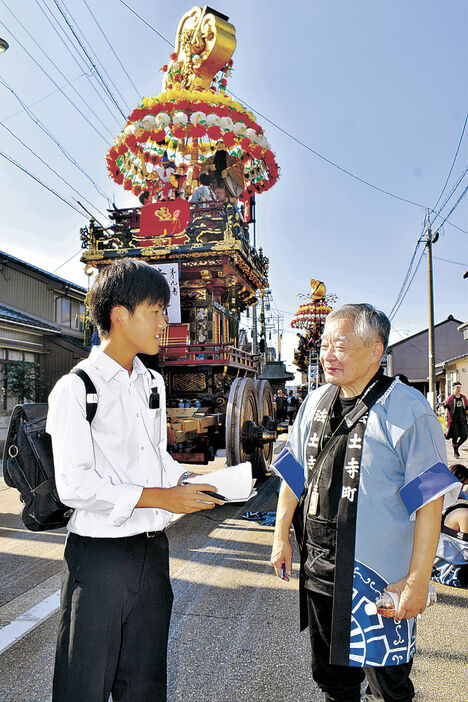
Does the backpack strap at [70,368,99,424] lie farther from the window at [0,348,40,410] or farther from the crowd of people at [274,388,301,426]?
the window at [0,348,40,410]

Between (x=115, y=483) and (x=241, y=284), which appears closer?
(x=115, y=483)

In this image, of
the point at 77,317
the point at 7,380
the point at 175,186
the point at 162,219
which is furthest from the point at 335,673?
the point at 77,317

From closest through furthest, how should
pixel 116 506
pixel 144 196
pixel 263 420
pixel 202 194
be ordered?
pixel 116 506
pixel 263 420
pixel 202 194
pixel 144 196

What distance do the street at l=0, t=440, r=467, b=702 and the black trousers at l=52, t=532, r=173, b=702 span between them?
1.00 m

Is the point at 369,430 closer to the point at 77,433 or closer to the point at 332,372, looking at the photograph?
the point at 332,372

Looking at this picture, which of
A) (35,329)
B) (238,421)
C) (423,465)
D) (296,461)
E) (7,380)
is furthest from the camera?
(35,329)

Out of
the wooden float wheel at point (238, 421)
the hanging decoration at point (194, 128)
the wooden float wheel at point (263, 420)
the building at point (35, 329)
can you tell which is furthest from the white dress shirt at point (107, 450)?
the building at point (35, 329)

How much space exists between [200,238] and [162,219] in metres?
0.97

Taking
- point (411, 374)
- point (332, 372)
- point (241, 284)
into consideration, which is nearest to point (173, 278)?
point (241, 284)

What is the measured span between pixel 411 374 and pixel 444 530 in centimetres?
3872

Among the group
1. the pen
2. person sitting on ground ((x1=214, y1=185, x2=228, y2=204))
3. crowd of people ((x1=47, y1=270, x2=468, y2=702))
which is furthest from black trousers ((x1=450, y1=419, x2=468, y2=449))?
the pen

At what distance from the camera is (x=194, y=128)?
25.6 feet

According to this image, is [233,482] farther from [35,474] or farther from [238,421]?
[238,421]

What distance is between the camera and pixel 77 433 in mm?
1255
